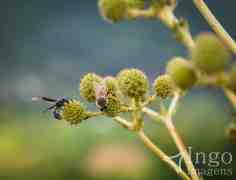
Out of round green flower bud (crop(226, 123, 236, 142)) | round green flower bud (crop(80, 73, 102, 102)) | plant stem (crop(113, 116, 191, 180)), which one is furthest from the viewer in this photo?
round green flower bud (crop(80, 73, 102, 102))

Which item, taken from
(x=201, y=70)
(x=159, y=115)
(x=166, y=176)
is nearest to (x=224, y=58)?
(x=201, y=70)

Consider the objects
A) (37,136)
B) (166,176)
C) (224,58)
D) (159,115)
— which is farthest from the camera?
(37,136)

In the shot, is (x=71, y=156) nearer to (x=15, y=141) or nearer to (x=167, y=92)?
(x=15, y=141)

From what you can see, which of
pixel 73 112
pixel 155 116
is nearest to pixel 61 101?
pixel 73 112

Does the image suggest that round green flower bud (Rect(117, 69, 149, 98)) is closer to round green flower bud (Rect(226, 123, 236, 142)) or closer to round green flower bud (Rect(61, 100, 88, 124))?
round green flower bud (Rect(61, 100, 88, 124))

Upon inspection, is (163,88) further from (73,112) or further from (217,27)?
(217,27)

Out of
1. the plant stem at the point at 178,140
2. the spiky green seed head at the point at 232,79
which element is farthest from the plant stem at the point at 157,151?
the spiky green seed head at the point at 232,79

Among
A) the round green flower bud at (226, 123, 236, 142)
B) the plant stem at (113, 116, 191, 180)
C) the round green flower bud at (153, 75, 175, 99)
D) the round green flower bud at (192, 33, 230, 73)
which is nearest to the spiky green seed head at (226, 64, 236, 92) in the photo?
the round green flower bud at (192, 33, 230, 73)
